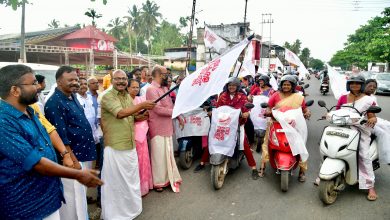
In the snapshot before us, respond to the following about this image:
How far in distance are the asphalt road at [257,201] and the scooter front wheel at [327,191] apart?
0.31 ft

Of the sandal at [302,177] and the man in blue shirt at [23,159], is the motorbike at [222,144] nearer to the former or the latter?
the sandal at [302,177]

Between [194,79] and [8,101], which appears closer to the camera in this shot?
[8,101]

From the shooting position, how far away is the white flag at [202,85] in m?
3.28

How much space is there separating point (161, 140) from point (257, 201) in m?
1.67

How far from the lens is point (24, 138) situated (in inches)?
73.8

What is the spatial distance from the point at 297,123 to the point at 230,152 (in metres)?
1.10

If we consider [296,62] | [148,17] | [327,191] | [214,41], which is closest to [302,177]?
[327,191]

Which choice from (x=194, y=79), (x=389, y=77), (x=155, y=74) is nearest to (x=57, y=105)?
(x=194, y=79)

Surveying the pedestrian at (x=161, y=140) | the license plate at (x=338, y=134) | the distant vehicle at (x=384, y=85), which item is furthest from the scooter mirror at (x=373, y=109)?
the distant vehicle at (x=384, y=85)

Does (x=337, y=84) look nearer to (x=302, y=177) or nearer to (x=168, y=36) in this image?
(x=302, y=177)

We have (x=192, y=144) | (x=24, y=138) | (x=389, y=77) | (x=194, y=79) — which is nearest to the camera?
(x=24, y=138)

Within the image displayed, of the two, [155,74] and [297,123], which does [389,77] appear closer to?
[297,123]

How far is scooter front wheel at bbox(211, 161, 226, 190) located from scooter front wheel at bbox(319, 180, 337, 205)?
55.7 inches

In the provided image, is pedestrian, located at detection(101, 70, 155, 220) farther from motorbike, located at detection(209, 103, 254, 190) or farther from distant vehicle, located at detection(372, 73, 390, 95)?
distant vehicle, located at detection(372, 73, 390, 95)
